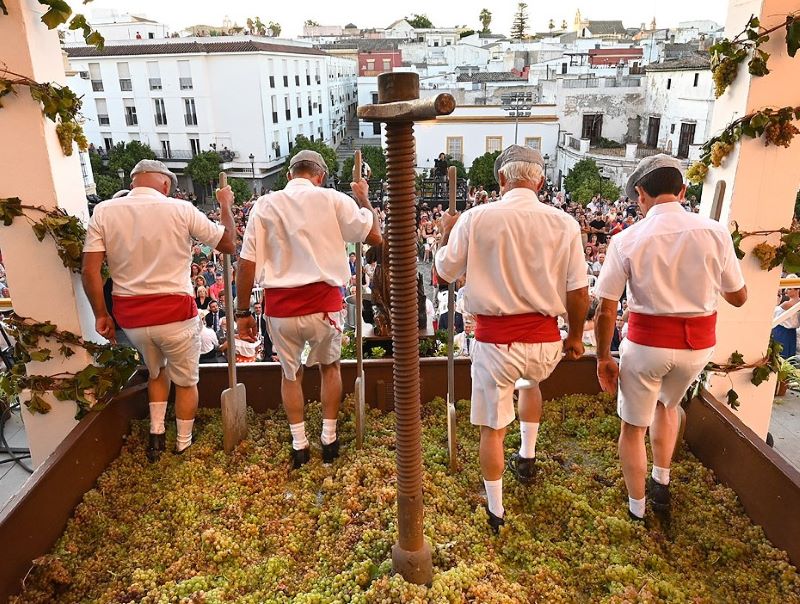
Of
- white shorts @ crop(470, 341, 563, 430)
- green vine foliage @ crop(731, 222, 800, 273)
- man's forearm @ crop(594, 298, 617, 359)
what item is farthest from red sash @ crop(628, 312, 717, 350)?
green vine foliage @ crop(731, 222, 800, 273)

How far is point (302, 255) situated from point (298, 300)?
Result: 0.73 ft

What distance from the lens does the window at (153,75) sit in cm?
2977

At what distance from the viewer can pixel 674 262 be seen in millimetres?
2471

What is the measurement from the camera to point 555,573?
2473mm

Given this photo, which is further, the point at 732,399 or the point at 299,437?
the point at 732,399

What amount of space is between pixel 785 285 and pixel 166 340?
3.51 meters

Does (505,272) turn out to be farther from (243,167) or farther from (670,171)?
(243,167)

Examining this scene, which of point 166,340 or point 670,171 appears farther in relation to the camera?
point 166,340

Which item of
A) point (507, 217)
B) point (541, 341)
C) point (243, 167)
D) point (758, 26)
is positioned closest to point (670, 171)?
point (507, 217)

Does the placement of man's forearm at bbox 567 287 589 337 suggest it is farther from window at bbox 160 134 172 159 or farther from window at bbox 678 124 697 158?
window at bbox 160 134 172 159

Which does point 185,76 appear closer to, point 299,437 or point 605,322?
point 299,437

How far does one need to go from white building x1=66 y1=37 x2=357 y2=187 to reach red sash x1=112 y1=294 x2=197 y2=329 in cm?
2860

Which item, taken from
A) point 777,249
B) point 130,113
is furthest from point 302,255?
point 130,113

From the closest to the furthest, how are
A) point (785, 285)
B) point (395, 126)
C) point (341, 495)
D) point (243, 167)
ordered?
point (395, 126) < point (341, 495) < point (785, 285) < point (243, 167)
